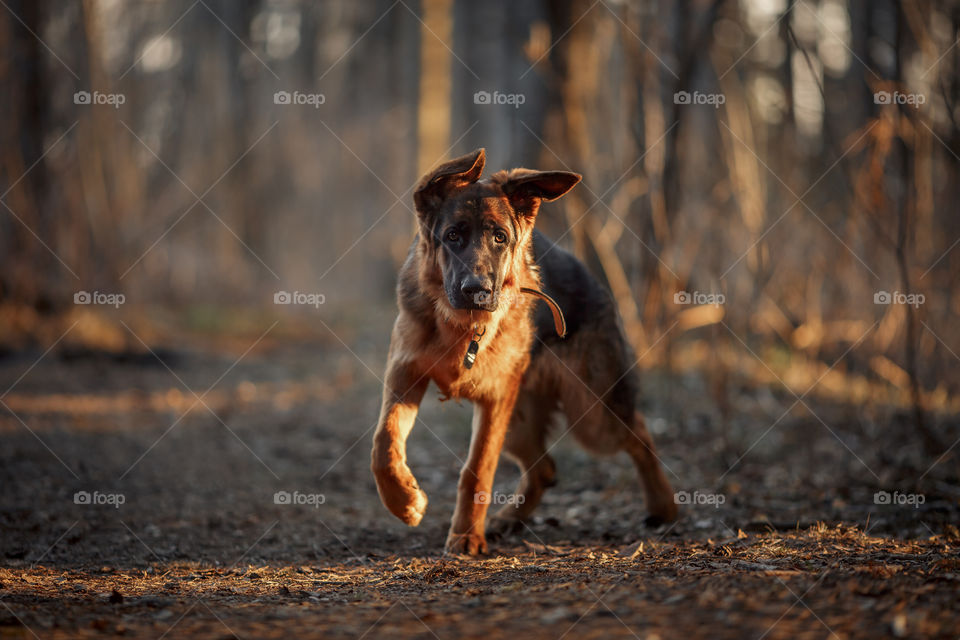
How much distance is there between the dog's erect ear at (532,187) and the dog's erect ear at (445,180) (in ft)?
0.77

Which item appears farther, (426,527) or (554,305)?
(426,527)

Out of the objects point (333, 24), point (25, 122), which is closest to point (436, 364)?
point (25, 122)

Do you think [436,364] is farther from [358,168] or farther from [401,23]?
[401,23]

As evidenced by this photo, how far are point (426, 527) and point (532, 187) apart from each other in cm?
253

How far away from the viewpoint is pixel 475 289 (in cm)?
430

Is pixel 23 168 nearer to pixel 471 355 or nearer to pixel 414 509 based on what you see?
pixel 471 355

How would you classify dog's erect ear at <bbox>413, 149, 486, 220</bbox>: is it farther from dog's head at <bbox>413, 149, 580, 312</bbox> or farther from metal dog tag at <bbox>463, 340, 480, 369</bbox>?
metal dog tag at <bbox>463, 340, 480, 369</bbox>

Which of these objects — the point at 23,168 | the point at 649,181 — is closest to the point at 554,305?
the point at 649,181

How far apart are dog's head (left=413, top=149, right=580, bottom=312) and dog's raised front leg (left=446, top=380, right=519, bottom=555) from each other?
792 mm

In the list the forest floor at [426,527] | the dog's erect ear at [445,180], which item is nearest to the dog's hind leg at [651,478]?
the forest floor at [426,527]

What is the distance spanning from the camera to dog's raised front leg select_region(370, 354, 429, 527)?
4.44 meters

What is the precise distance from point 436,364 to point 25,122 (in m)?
9.98

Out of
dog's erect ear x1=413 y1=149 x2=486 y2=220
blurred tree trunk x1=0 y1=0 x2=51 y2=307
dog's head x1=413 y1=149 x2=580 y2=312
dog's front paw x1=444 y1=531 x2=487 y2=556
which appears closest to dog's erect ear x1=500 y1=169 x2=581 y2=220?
dog's head x1=413 y1=149 x2=580 y2=312

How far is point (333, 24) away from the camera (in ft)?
120
